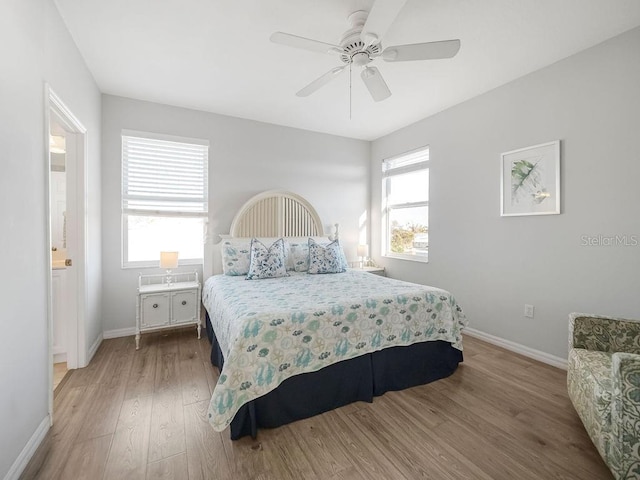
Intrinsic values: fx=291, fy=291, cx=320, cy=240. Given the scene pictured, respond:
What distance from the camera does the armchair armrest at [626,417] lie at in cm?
131

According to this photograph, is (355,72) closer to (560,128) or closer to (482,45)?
(482,45)

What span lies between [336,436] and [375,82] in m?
2.42

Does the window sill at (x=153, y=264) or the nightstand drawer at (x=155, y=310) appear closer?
the nightstand drawer at (x=155, y=310)

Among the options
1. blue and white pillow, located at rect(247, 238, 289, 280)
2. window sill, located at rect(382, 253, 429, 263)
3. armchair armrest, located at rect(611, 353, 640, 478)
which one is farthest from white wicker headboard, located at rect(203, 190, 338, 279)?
armchair armrest, located at rect(611, 353, 640, 478)

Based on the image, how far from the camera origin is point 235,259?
3375mm

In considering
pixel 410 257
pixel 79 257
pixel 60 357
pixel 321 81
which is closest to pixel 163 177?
pixel 79 257

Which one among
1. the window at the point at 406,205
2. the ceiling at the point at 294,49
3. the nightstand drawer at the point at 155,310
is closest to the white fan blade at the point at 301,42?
the ceiling at the point at 294,49

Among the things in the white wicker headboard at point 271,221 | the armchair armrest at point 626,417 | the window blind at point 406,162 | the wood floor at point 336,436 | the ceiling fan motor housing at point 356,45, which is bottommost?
the wood floor at point 336,436

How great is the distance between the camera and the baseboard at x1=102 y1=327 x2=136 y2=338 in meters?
3.24

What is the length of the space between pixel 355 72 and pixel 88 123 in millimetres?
2550

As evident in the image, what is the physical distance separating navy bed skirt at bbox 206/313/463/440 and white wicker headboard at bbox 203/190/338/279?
1382mm

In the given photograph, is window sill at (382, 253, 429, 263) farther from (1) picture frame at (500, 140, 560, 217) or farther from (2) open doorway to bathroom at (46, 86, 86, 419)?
(2) open doorway to bathroom at (46, 86, 86, 419)

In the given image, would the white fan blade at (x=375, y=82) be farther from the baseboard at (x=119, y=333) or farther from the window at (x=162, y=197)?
the baseboard at (x=119, y=333)

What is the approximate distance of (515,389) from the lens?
7.44 ft
